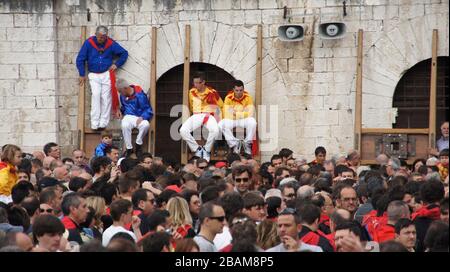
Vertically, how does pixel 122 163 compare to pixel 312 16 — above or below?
below

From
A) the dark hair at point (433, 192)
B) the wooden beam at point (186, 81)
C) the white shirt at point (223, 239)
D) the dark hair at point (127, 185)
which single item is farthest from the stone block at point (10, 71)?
the white shirt at point (223, 239)

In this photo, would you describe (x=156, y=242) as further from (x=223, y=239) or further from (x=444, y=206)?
(x=444, y=206)

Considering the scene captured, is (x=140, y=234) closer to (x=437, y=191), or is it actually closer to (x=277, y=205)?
(x=277, y=205)

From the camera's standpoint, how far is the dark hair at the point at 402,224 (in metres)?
14.2

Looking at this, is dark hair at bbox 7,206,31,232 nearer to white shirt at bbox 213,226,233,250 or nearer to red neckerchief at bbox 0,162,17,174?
white shirt at bbox 213,226,233,250

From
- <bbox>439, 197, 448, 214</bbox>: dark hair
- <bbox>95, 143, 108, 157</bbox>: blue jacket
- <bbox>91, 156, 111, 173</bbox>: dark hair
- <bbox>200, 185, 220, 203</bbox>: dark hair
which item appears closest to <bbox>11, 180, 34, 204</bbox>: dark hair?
<bbox>200, 185, 220, 203</bbox>: dark hair

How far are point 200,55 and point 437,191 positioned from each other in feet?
40.2

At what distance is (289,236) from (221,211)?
0.78m

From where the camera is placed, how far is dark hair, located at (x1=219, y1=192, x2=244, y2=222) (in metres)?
14.7

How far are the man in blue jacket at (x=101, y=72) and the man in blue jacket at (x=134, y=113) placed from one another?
0.55 meters

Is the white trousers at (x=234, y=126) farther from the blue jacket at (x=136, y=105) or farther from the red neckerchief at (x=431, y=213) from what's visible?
the red neckerchief at (x=431, y=213)

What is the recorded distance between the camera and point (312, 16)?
26.8m

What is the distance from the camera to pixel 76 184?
1770 cm
